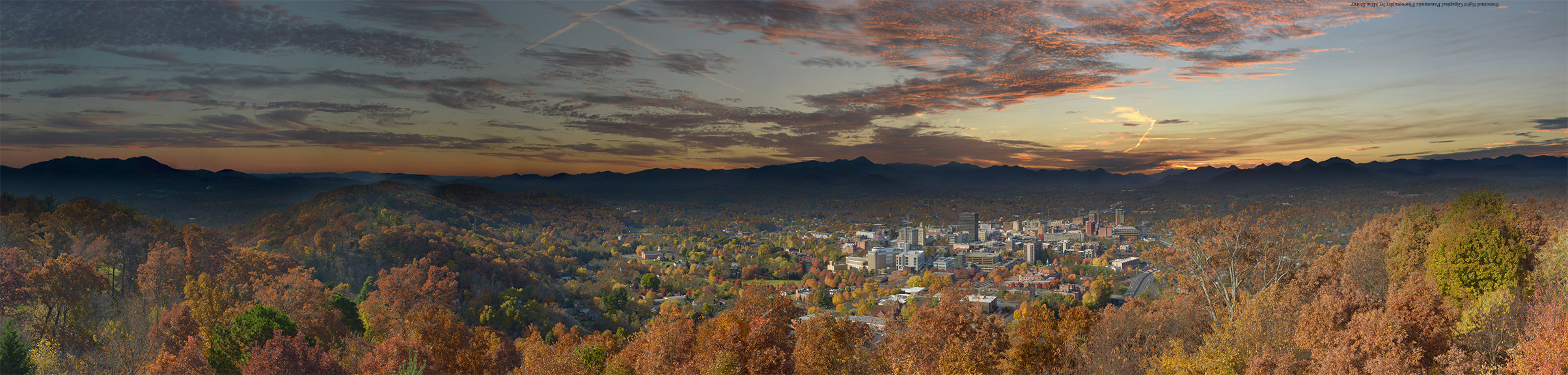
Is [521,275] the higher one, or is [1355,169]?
[1355,169]

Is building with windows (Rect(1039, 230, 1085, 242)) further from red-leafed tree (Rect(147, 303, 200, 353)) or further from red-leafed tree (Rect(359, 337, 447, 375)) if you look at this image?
red-leafed tree (Rect(147, 303, 200, 353))

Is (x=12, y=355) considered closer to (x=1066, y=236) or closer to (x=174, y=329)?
(x=174, y=329)

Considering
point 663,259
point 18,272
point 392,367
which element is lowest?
point 663,259

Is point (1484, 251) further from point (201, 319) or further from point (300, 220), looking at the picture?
point (300, 220)

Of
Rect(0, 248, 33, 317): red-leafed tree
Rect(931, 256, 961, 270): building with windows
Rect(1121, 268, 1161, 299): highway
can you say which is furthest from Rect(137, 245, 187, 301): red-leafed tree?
Rect(931, 256, 961, 270): building with windows

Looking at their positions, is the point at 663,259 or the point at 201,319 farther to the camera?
the point at 663,259

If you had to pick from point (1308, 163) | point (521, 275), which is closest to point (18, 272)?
point (521, 275)

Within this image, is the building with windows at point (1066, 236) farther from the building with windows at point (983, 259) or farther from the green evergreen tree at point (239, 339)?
the green evergreen tree at point (239, 339)
